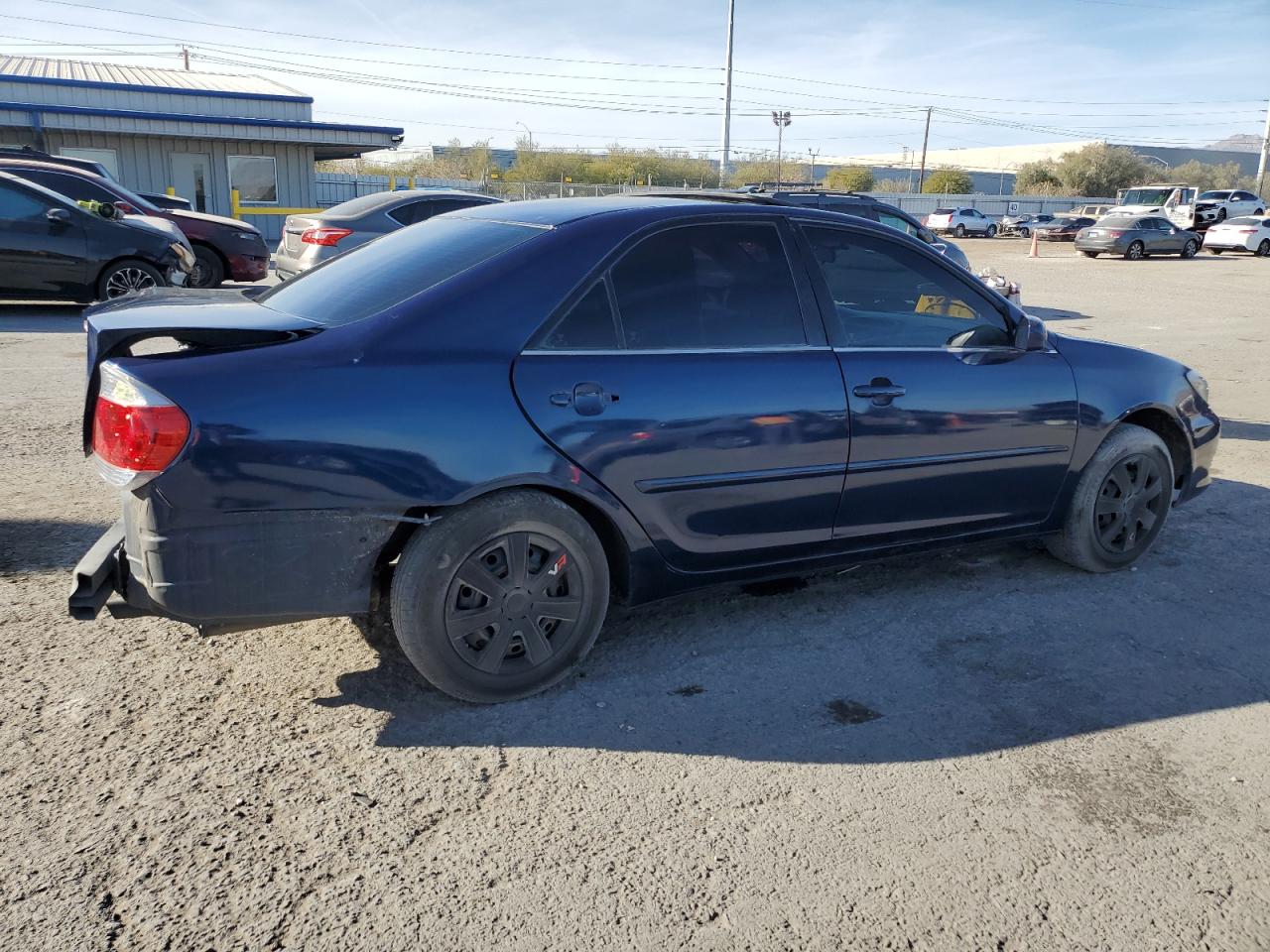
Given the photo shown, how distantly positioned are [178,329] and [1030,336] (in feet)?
10.9

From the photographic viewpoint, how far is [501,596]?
3336 millimetres

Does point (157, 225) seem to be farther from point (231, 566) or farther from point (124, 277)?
point (231, 566)

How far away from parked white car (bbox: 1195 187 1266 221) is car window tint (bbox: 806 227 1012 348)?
41.7 meters

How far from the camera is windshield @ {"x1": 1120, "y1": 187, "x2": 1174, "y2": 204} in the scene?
4116 centimetres

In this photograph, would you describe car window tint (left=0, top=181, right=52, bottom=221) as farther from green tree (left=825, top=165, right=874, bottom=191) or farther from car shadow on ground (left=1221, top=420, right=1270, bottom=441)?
green tree (left=825, top=165, right=874, bottom=191)

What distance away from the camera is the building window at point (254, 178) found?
27.8 m

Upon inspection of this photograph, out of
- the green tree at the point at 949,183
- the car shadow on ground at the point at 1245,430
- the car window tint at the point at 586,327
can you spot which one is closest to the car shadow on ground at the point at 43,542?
the car window tint at the point at 586,327

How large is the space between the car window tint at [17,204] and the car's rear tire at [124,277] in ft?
2.90

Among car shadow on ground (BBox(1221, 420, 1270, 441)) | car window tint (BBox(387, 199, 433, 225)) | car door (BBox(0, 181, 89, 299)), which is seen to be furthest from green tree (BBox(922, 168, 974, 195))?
car door (BBox(0, 181, 89, 299))

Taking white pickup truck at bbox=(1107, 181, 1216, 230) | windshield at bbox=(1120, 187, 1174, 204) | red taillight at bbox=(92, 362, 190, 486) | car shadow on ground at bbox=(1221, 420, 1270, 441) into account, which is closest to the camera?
red taillight at bbox=(92, 362, 190, 486)

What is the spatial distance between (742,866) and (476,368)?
167cm

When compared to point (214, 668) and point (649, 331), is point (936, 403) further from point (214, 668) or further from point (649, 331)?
point (214, 668)

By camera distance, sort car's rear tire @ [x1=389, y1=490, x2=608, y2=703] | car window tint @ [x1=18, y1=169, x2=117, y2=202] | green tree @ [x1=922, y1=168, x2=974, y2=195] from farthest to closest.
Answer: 1. green tree @ [x1=922, y1=168, x2=974, y2=195]
2. car window tint @ [x1=18, y1=169, x2=117, y2=202]
3. car's rear tire @ [x1=389, y1=490, x2=608, y2=703]

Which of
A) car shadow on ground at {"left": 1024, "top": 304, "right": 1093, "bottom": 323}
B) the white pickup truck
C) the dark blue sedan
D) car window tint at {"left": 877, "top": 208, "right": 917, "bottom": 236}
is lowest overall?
car shadow on ground at {"left": 1024, "top": 304, "right": 1093, "bottom": 323}
